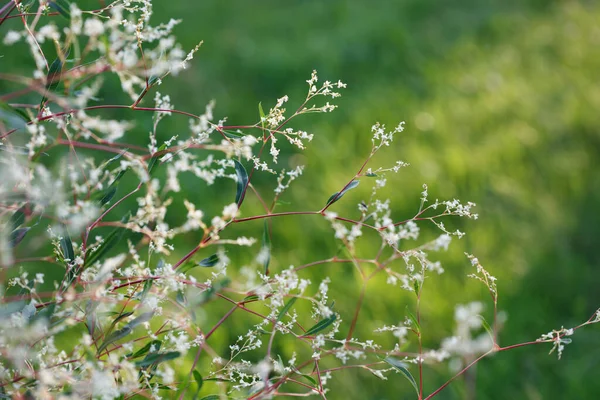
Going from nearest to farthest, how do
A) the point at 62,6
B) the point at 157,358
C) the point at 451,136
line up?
the point at 157,358
the point at 62,6
the point at 451,136

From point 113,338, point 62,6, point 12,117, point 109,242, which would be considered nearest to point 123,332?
point 113,338

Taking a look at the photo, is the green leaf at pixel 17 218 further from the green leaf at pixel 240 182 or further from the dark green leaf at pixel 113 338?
the green leaf at pixel 240 182

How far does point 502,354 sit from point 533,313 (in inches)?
10.6

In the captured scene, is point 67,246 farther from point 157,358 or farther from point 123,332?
point 157,358

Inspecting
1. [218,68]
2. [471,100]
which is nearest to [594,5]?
[471,100]

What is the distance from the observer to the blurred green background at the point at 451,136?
244cm

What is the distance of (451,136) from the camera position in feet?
11.8

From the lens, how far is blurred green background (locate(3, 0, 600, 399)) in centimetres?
244

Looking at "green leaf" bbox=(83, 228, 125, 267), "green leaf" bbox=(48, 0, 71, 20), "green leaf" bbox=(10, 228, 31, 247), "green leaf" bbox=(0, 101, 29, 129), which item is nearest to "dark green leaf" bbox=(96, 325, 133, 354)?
"green leaf" bbox=(83, 228, 125, 267)

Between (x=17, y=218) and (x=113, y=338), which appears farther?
(x=17, y=218)

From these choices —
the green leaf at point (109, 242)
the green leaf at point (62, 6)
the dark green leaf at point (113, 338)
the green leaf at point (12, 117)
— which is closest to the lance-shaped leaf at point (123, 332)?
the dark green leaf at point (113, 338)

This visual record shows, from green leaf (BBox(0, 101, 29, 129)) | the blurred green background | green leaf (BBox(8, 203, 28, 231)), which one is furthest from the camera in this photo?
the blurred green background

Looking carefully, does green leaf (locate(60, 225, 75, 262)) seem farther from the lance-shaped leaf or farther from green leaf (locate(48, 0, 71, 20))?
green leaf (locate(48, 0, 71, 20))

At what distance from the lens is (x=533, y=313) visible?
247 centimetres
